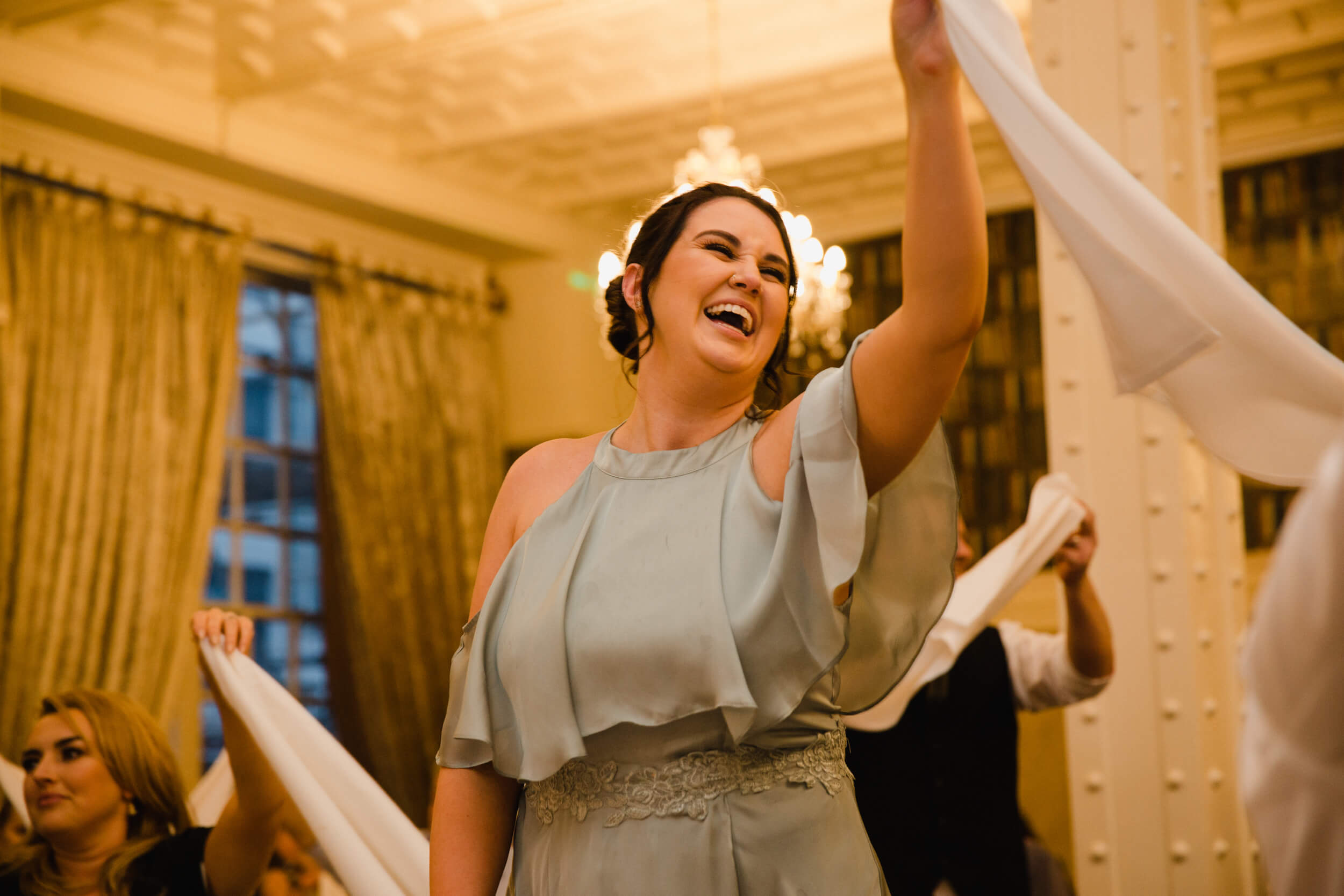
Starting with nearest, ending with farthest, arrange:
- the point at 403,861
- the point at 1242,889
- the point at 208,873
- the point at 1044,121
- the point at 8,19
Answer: the point at 1044,121 < the point at 403,861 < the point at 208,873 < the point at 1242,889 < the point at 8,19

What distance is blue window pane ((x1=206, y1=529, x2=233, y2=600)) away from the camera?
644cm

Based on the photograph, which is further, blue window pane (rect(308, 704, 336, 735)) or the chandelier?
blue window pane (rect(308, 704, 336, 735))

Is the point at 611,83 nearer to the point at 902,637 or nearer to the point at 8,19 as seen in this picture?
the point at 8,19

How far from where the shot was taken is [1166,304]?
1134 mm

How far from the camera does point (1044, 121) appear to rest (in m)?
1.18

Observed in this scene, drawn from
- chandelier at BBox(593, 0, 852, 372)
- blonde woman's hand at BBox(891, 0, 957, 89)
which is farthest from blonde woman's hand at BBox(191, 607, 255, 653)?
chandelier at BBox(593, 0, 852, 372)

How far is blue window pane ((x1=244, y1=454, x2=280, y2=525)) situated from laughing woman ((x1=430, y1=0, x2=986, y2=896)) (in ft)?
18.0

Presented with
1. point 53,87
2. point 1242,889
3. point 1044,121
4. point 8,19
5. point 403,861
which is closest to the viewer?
point 1044,121

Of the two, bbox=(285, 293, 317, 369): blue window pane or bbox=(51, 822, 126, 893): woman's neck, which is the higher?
bbox=(285, 293, 317, 369): blue window pane

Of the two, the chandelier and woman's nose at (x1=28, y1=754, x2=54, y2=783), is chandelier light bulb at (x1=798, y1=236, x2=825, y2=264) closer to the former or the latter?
the chandelier

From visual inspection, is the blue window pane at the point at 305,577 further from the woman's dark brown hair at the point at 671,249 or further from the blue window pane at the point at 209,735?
the woman's dark brown hair at the point at 671,249

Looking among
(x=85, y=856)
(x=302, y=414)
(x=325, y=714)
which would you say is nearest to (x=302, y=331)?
(x=302, y=414)

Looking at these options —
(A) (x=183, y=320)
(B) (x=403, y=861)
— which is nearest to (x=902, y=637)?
(B) (x=403, y=861)

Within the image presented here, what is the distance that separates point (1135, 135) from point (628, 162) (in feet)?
14.3
